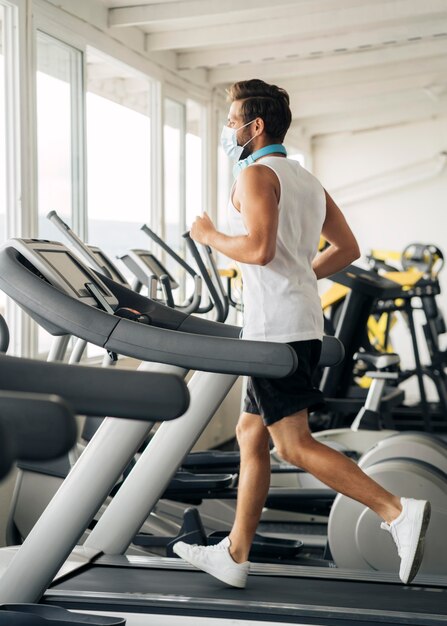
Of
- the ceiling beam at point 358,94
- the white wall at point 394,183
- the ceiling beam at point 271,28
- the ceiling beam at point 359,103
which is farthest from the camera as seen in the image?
the white wall at point 394,183

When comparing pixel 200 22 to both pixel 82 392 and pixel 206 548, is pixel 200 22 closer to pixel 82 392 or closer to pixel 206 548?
pixel 206 548

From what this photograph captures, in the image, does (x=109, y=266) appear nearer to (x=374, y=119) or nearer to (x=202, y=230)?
(x=202, y=230)

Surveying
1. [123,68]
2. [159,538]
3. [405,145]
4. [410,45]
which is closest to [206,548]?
[159,538]

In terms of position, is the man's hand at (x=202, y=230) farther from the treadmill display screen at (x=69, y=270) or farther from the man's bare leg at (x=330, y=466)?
the man's bare leg at (x=330, y=466)

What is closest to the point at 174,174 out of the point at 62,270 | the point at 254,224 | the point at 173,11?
the point at 173,11

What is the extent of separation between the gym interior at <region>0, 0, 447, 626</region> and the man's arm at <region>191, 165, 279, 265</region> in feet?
0.89

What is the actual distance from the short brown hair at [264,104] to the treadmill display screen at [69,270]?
62 centimetres

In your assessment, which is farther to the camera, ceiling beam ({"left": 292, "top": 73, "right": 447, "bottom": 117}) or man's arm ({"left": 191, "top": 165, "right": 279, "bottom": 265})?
ceiling beam ({"left": 292, "top": 73, "right": 447, "bottom": 117})

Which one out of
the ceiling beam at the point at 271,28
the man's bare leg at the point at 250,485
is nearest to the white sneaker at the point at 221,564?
the man's bare leg at the point at 250,485

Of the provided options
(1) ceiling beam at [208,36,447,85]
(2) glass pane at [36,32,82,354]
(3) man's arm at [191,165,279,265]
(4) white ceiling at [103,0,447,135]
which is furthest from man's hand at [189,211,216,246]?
(1) ceiling beam at [208,36,447,85]

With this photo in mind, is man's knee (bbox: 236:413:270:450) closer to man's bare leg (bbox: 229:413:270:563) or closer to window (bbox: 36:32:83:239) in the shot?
man's bare leg (bbox: 229:413:270:563)

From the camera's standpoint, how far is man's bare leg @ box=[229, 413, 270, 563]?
231 centimetres

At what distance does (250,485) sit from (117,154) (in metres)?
3.29

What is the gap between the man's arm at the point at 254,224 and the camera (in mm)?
2211
